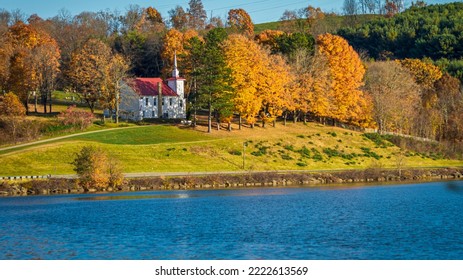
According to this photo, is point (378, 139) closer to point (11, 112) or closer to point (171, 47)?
point (171, 47)

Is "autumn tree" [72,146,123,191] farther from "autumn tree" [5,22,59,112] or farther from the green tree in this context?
"autumn tree" [5,22,59,112]

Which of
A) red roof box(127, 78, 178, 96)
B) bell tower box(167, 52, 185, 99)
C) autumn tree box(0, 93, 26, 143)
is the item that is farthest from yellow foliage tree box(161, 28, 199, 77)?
autumn tree box(0, 93, 26, 143)

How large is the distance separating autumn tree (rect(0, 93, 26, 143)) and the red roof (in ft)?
70.7

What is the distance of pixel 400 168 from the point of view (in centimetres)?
10544

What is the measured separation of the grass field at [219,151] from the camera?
92.2m

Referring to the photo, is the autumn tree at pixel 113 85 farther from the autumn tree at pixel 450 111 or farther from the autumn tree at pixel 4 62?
the autumn tree at pixel 450 111

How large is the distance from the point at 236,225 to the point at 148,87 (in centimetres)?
7848

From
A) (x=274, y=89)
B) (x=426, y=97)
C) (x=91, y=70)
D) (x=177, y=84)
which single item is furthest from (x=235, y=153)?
(x=426, y=97)

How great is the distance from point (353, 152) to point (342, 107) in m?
16.7

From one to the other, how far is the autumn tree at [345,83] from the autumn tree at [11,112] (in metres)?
52.1

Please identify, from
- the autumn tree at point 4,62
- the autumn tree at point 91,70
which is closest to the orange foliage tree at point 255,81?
the autumn tree at point 91,70

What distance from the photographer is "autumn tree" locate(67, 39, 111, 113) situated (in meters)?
123

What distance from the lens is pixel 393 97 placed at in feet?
431

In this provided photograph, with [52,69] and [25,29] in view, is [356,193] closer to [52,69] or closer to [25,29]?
[52,69]
